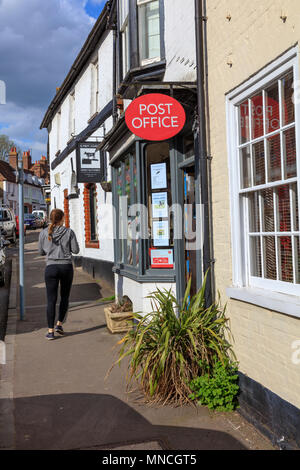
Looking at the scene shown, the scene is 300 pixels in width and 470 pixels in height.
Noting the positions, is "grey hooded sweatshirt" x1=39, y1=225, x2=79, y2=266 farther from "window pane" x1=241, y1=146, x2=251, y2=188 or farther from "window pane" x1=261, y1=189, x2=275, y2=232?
"window pane" x1=261, y1=189, x2=275, y2=232

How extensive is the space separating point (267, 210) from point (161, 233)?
311 centimetres

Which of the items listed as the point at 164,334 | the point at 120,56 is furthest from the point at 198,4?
the point at 120,56

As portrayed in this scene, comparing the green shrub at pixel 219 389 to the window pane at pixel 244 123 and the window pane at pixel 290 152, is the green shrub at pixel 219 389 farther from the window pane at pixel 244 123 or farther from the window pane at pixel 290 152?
the window pane at pixel 244 123

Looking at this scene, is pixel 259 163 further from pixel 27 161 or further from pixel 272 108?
pixel 27 161

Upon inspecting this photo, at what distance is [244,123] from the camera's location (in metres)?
4.40

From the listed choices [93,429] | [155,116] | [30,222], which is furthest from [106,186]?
[30,222]

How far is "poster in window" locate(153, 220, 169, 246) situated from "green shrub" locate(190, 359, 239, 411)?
282 centimetres

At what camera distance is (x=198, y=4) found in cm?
511

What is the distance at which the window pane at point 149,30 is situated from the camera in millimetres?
7977

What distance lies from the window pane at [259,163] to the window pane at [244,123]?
7.0 inches

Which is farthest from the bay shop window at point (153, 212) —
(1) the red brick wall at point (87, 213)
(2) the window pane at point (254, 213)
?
(1) the red brick wall at point (87, 213)

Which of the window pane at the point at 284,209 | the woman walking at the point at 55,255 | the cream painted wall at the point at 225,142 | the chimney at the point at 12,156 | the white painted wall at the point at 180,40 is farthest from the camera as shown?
the chimney at the point at 12,156

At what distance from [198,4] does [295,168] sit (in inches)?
99.9
